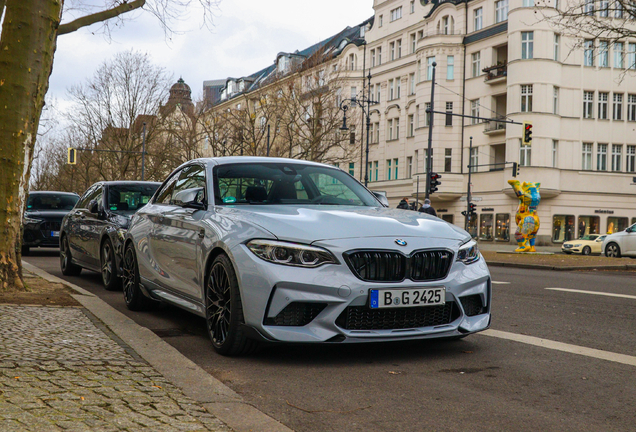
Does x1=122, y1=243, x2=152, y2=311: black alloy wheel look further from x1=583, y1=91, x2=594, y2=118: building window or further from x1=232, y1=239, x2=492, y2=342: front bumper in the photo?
x1=583, y1=91, x2=594, y2=118: building window

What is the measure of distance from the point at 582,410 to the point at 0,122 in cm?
645

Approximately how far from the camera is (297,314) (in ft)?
16.2

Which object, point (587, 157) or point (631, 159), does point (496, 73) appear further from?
point (631, 159)

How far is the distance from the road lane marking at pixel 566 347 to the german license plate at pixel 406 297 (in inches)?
51.0

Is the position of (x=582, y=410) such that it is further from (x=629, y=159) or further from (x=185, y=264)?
(x=629, y=159)

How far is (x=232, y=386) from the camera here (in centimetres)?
443

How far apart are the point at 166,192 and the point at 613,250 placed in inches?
891

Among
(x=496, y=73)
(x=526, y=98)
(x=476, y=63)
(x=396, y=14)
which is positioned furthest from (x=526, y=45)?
(x=396, y=14)

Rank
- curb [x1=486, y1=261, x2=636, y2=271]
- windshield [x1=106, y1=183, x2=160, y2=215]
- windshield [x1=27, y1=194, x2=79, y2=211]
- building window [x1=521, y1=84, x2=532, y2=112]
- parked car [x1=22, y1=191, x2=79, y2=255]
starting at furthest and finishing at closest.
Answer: building window [x1=521, y1=84, x2=532, y2=112]
windshield [x1=27, y1=194, x2=79, y2=211]
curb [x1=486, y1=261, x2=636, y2=271]
parked car [x1=22, y1=191, x2=79, y2=255]
windshield [x1=106, y1=183, x2=160, y2=215]

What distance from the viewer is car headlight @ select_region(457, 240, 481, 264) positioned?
5.33 m

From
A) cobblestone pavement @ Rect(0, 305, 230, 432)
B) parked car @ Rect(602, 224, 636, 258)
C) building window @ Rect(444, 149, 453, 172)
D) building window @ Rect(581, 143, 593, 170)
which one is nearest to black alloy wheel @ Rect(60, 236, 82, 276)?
cobblestone pavement @ Rect(0, 305, 230, 432)

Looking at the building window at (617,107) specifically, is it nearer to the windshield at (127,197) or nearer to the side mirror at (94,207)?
the windshield at (127,197)

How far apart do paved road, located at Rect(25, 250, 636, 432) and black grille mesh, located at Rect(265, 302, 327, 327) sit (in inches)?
12.8

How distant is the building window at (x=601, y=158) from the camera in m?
47.5
